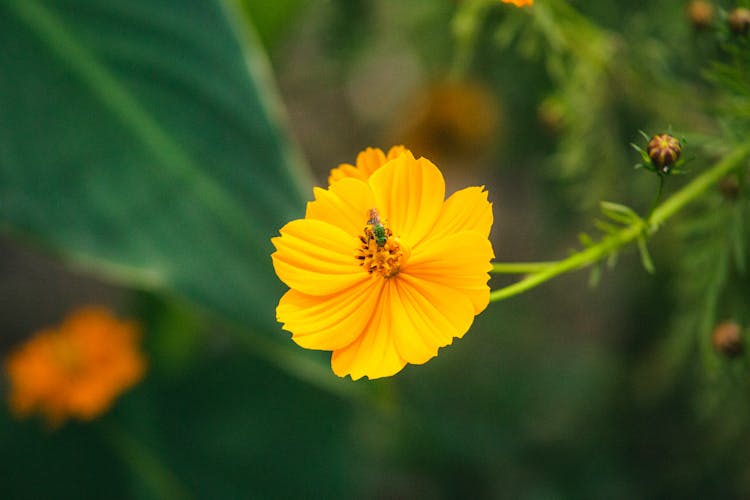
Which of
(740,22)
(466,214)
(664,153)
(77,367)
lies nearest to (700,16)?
(740,22)

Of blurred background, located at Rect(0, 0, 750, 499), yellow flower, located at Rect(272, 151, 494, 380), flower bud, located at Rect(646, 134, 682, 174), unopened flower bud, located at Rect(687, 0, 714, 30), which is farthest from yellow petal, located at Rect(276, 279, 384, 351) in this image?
unopened flower bud, located at Rect(687, 0, 714, 30)

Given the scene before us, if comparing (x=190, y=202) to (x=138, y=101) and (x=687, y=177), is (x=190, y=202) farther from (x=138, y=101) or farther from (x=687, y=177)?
(x=687, y=177)

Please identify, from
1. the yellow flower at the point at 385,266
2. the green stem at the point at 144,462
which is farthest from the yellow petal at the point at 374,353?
the green stem at the point at 144,462

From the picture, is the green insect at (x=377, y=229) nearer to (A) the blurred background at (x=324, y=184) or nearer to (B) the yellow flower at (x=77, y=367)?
(A) the blurred background at (x=324, y=184)

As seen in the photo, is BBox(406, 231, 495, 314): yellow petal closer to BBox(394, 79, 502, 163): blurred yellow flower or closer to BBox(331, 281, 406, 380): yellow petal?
BBox(331, 281, 406, 380): yellow petal

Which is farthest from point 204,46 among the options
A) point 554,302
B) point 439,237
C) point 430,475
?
point 554,302
